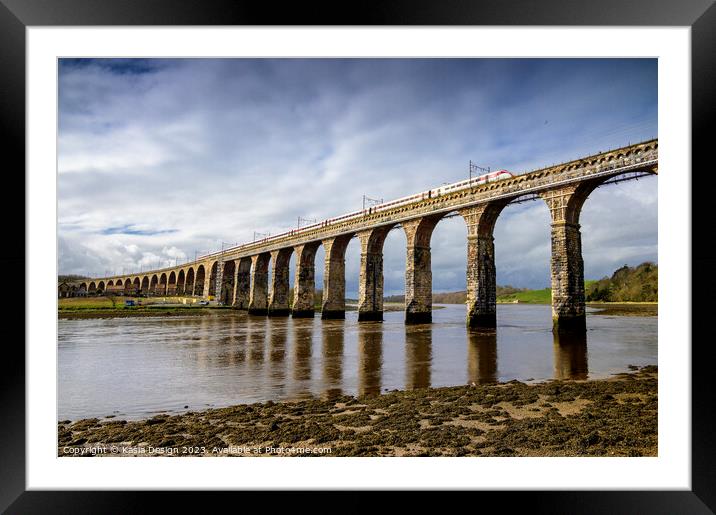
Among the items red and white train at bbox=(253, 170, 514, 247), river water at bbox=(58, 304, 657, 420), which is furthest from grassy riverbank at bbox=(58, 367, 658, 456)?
red and white train at bbox=(253, 170, 514, 247)

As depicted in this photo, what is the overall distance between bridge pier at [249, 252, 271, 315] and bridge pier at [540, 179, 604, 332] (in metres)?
34.2

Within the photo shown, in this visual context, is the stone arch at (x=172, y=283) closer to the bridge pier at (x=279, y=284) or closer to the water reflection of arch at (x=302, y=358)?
the bridge pier at (x=279, y=284)

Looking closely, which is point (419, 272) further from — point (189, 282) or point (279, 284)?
point (189, 282)

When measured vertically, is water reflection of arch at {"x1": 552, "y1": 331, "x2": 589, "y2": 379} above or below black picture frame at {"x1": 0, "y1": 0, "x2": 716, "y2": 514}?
below

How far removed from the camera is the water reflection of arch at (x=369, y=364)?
9.12m

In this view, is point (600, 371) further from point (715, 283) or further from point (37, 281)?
point (37, 281)

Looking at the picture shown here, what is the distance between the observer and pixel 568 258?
17.5m

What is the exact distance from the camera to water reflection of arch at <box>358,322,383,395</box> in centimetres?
912

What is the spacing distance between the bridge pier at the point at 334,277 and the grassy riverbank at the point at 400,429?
26351 mm

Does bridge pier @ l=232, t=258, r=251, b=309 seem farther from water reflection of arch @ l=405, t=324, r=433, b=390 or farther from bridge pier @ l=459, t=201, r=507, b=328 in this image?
bridge pier @ l=459, t=201, r=507, b=328

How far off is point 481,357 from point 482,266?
9419 millimetres
